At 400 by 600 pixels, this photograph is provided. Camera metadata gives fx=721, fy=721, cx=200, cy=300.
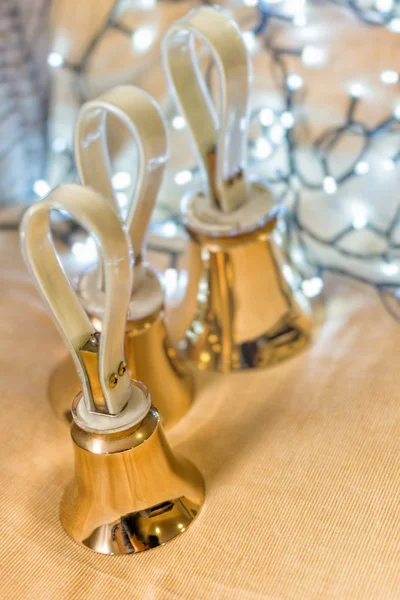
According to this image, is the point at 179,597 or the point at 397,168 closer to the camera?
the point at 179,597

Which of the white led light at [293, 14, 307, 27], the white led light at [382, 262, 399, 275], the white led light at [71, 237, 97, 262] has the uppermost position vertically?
the white led light at [293, 14, 307, 27]

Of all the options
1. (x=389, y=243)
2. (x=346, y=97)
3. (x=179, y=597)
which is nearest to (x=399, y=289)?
(x=389, y=243)

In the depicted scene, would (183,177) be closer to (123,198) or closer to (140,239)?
(123,198)

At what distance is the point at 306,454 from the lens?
17.7 inches

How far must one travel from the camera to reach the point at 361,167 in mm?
581

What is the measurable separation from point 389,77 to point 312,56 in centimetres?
6

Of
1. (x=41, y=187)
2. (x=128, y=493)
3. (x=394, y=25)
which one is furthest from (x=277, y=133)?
(x=128, y=493)

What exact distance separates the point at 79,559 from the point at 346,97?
1.29ft

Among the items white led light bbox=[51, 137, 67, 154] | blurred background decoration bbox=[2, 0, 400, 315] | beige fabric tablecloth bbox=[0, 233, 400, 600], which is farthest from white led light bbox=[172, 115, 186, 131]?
beige fabric tablecloth bbox=[0, 233, 400, 600]

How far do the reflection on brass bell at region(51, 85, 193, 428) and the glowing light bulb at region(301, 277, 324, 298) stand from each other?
0.14 metres

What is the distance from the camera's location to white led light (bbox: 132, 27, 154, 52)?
0.62 metres

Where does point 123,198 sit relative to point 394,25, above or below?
below

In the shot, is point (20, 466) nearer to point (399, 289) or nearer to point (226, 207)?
point (226, 207)

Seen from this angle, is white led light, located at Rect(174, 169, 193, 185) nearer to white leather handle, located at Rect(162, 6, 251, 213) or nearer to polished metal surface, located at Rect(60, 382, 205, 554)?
white leather handle, located at Rect(162, 6, 251, 213)
